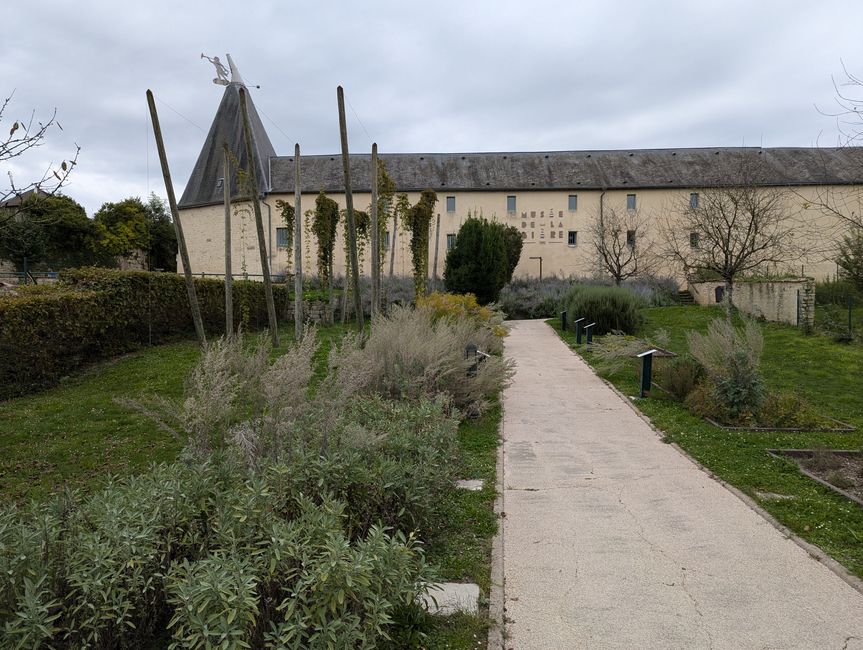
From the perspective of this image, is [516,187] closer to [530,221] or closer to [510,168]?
[510,168]

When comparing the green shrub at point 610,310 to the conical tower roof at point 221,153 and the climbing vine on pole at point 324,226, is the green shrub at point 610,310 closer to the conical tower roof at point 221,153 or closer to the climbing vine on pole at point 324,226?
the climbing vine on pole at point 324,226

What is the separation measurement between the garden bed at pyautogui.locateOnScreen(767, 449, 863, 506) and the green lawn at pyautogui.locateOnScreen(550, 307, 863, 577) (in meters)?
0.09

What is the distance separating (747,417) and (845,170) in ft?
130

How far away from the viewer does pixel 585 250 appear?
40.1m

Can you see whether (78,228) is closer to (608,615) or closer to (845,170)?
(608,615)

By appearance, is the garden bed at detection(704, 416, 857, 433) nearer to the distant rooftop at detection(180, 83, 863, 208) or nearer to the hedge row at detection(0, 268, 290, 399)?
the hedge row at detection(0, 268, 290, 399)

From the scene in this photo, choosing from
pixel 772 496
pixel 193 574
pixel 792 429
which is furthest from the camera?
pixel 792 429

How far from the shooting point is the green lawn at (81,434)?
17.5ft

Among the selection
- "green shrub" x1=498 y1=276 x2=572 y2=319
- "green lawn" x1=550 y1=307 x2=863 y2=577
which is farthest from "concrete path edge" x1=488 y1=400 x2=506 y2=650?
"green shrub" x1=498 y1=276 x2=572 y2=319

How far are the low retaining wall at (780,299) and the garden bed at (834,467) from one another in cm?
1311

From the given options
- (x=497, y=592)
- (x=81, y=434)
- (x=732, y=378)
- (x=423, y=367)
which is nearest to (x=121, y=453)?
(x=81, y=434)

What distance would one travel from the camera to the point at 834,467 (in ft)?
19.6

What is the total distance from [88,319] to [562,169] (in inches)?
1430

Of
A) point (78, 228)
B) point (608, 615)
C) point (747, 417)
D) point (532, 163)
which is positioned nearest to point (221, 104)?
point (78, 228)
